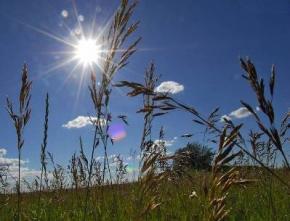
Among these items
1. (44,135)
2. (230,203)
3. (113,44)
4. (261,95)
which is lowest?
(230,203)

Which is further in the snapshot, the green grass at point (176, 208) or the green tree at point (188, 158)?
the green grass at point (176, 208)

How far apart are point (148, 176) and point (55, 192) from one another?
5.68 metres

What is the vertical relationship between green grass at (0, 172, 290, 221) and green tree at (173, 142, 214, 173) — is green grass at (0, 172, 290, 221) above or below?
below

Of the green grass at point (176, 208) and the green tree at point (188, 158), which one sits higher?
the green tree at point (188, 158)

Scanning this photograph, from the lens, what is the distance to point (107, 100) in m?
2.81

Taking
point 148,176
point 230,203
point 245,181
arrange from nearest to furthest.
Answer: point 245,181
point 148,176
point 230,203

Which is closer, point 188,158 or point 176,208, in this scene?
point 188,158

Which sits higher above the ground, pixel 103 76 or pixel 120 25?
pixel 120 25

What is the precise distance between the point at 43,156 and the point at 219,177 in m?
2.27

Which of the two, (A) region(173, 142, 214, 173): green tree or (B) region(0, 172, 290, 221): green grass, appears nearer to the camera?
(A) region(173, 142, 214, 173): green tree

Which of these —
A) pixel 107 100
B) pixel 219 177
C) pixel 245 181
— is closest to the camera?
pixel 245 181

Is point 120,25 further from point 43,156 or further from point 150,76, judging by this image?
point 43,156

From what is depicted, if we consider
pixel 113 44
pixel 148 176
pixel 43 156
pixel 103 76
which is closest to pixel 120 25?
pixel 113 44

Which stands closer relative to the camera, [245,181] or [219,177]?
[245,181]
